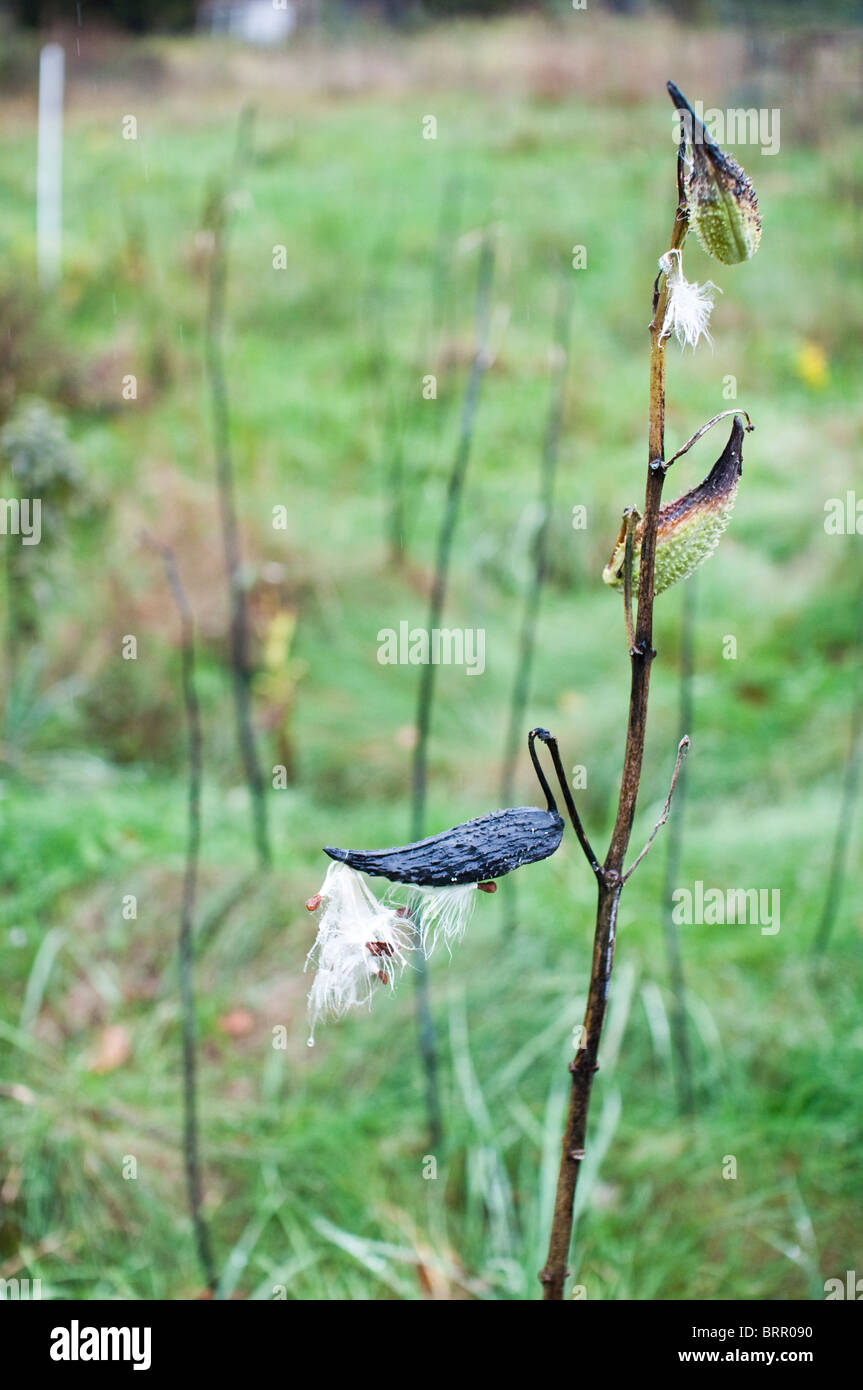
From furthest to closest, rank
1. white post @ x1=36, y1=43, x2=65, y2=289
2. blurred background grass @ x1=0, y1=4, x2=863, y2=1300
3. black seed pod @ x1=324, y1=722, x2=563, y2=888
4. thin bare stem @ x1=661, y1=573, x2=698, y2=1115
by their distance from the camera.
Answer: white post @ x1=36, y1=43, x2=65, y2=289
thin bare stem @ x1=661, y1=573, x2=698, y2=1115
blurred background grass @ x1=0, y1=4, x2=863, y2=1300
black seed pod @ x1=324, y1=722, x2=563, y2=888

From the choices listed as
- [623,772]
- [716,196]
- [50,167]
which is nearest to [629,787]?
[623,772]

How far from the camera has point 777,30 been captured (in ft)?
22.1

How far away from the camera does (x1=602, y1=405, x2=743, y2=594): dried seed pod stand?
1.67 ft

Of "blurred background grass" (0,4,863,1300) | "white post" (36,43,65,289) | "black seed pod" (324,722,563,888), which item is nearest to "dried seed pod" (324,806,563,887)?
"black seed pod" (324,722,563,888)

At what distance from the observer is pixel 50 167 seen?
5.45 metres

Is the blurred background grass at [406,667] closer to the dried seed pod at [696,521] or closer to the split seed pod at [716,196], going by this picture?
the dried seed pod at [696,521]

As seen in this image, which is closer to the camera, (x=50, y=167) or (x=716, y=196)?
(x=716, y=196)

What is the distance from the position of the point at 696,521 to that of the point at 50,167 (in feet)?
19.4

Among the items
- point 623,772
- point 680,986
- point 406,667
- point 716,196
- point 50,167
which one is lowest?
point 680,986

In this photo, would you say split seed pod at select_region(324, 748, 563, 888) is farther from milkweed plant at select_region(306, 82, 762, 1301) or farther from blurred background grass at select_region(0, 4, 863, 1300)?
blurred background grass at select_region(0, 4, 863, 1300)

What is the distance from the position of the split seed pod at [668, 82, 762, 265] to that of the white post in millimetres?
4598

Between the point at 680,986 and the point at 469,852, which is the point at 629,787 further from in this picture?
the point at 680,986

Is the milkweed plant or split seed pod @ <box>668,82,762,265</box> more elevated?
split seed pod @ <box>668,82,762,265</box>

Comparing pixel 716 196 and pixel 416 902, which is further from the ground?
pixel 716 196
